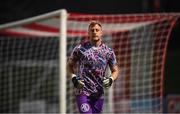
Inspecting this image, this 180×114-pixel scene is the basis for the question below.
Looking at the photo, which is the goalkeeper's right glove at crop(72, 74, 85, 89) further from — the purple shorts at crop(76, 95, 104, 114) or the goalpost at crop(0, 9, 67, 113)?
the goalpost at crop(0, 9, 67, 113)

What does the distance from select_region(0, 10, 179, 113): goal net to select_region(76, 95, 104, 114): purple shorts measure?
195 centimetres

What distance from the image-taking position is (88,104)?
212 inches

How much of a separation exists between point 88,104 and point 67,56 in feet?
12.9

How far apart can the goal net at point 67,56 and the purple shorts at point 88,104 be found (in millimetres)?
1951

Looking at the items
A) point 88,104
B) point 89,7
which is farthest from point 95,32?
point 89,7

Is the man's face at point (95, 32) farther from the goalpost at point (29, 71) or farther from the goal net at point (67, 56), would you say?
the goalpost at point (29, 71)

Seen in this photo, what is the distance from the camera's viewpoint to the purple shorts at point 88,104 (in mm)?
5355

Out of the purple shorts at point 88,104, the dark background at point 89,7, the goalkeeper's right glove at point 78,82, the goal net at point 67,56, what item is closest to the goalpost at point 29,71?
the goal net at point 67,56

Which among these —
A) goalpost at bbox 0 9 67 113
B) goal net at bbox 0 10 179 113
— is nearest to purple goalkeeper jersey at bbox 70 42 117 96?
goal net at bbox 0 10 179 113

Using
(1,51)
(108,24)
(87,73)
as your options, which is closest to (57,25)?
(108,24)

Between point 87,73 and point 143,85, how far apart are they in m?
4.49

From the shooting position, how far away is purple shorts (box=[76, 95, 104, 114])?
5.36 metres

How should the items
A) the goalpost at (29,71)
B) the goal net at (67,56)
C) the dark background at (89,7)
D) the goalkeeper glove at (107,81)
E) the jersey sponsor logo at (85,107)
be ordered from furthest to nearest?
the goalpost at (29,71) → the dark background at (89,7) → the goal net at (67,56) → the jersey sponsor logo at (85,107) → the goalkeeper glove at (107,81)

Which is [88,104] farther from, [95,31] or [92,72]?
[95,31]
